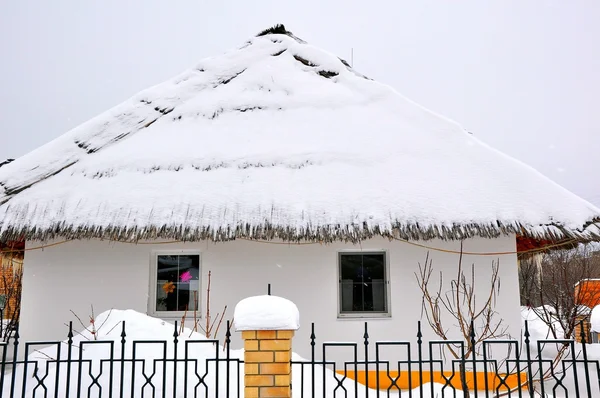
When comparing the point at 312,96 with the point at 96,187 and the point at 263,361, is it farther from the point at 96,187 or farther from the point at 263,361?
the point at 263,361

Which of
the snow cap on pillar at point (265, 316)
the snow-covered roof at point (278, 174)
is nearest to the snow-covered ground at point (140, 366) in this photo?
the snow cap on pillar at point (265, 316)

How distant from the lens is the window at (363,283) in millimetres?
7824

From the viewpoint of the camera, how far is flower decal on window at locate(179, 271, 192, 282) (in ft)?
26.4

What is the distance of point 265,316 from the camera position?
151 inches

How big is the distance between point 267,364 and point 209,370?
1443 millimetres

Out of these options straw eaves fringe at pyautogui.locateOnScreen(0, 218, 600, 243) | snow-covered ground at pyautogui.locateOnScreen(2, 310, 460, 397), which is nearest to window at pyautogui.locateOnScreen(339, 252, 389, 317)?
straw eaves fringe at pyautogui.locateOnScreen(0, 218, 600, 243)

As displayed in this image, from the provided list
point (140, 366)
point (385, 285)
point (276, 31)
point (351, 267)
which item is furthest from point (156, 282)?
point (276, 31)

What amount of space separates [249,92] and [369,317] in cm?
432

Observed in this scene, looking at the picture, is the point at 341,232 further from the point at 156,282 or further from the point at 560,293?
the point at 560,293

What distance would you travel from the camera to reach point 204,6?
335ft

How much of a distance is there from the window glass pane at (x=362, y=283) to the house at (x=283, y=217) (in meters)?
0.02

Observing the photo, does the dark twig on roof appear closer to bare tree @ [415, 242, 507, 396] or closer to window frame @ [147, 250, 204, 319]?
window frame @ [147, 250, 204, 319]

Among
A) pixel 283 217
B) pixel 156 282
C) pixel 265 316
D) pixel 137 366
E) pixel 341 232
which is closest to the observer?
pixel 265 316

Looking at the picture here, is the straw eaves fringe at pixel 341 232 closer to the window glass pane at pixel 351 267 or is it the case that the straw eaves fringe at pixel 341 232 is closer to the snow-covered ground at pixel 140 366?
the window glass pane at pixel 351 267
